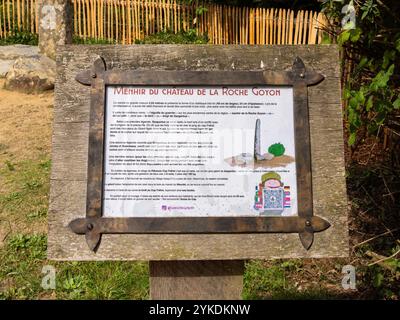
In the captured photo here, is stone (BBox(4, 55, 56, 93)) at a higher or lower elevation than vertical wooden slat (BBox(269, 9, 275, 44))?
lower

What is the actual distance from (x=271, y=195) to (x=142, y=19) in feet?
37.7

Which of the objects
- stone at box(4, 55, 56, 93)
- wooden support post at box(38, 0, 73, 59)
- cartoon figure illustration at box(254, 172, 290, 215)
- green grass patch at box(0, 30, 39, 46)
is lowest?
cartoon figure illustration at box(254, 172, 290, 215)

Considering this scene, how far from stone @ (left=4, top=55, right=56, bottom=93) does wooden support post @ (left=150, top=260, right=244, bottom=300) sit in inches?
235

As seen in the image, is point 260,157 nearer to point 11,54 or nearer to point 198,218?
point 198,218

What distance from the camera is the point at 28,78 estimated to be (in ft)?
24.8

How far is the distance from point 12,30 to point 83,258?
1183 cm

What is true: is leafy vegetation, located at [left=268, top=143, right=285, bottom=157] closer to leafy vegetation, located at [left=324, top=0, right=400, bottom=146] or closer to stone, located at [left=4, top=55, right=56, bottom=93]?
leafy vegetation, located at [left=324, top=0, right=400, bottom=146]

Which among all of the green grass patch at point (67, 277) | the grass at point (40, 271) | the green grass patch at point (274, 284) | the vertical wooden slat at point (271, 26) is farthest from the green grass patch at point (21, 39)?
the green grass patch at point (274, 284)

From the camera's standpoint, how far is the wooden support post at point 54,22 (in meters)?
8.34

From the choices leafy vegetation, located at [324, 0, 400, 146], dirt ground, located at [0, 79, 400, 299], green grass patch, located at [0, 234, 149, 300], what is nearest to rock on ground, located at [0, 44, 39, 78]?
dirt ground, located at [0, 79, 400, 299]

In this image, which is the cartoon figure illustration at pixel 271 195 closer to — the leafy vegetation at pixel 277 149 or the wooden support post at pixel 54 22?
the leafy vegetation at pixel 277 149

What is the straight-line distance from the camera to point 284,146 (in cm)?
210

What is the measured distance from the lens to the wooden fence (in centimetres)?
1222

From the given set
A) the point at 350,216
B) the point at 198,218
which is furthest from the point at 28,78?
the point at 198,218
